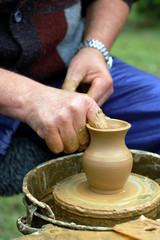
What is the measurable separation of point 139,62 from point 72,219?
512 centimetres

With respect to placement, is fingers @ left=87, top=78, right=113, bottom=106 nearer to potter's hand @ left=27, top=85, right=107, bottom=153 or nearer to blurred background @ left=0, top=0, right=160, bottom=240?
potter's hand @ left=27, top=85, right=107, bottom=153

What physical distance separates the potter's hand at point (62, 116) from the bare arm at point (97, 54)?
239 millimetres

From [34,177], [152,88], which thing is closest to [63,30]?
[152,88]

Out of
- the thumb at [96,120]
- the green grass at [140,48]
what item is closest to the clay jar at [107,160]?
the thumb at [96,120]

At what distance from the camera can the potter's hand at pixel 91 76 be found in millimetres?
1544

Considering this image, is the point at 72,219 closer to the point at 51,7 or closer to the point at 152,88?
the point at 152,88

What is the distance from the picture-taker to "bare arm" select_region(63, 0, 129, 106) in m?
1.56

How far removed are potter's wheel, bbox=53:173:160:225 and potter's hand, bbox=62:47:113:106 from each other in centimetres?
39

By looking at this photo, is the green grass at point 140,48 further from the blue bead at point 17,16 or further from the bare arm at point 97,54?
the blue bead at point 17,16

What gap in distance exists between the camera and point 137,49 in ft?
23.6

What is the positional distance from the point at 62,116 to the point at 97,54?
550 mm

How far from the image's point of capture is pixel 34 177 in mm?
1407

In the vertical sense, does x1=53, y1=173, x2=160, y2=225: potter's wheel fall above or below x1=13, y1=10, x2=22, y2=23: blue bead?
below

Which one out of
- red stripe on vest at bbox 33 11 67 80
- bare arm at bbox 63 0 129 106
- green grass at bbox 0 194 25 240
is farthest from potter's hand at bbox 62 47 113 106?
green grass at bbox 0 194 25 240
